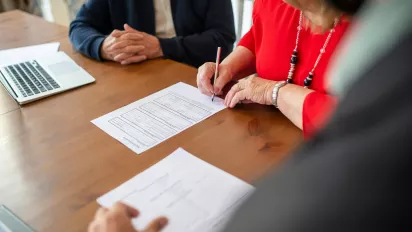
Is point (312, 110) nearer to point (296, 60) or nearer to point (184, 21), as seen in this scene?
point (296, 60)

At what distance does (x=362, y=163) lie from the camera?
0.89 feet

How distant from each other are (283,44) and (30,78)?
821mm

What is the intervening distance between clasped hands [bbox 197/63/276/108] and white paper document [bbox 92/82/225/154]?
0.09 ft

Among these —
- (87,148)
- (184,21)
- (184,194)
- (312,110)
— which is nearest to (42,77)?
(87,148)

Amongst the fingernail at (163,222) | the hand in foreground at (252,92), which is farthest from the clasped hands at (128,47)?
the fingernail at (163,222)

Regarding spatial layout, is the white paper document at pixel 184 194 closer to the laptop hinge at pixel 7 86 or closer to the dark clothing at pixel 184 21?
the laptop hinge at pixel 7 86

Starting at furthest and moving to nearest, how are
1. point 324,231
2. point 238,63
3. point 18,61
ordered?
1. point 18,61
2. point 238,63
3. point 324,231

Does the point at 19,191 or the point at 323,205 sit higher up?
the point at 323,205

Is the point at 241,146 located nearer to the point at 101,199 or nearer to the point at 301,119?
the point at 301,119

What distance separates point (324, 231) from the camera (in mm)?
266

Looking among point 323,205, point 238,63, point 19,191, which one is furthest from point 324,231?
point 238,63

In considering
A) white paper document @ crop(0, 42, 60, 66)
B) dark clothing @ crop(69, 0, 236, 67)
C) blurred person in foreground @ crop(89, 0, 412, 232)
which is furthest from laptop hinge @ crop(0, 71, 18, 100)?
blurred person in foreground @ crop(89, 0, 412, 232)

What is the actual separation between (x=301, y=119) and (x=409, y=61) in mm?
715

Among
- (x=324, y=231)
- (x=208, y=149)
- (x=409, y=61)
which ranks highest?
(x=409, y=61)
